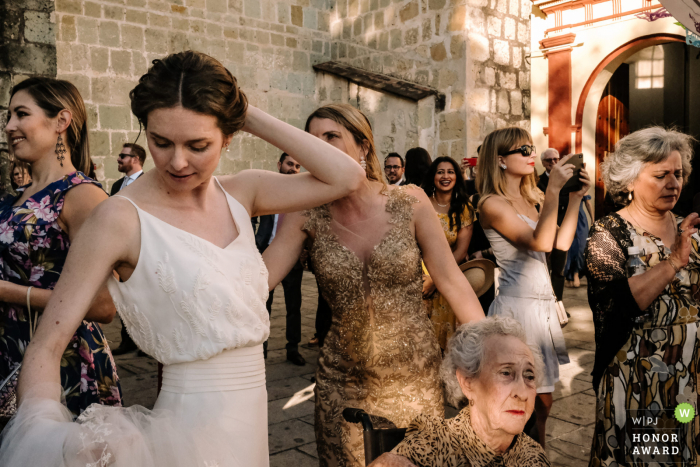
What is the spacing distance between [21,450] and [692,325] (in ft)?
8.56

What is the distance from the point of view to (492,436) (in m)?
1.89

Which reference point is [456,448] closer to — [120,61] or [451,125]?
[451,125]

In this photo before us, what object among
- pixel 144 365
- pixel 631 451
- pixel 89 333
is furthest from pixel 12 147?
pixel 144 365

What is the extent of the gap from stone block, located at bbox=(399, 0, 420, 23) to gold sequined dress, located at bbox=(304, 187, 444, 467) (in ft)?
28.6

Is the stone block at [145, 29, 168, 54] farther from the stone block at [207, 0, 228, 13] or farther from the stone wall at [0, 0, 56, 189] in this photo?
the stone wall at [0, 0, 56, 189]

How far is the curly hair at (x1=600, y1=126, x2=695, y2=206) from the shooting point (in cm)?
267

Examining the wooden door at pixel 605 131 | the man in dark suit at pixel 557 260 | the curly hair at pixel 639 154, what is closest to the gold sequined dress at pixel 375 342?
the curly hair at pixel 639 154

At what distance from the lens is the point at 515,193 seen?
3529 millimetres

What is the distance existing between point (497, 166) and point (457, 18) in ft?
22.2

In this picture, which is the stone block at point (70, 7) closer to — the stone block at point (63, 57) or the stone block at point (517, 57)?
the stone block at point (63, 57)

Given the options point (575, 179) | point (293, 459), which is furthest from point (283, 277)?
point (575, 179)

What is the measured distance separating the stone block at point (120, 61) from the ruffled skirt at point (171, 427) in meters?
8.60

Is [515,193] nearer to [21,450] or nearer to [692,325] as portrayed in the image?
[692,325]

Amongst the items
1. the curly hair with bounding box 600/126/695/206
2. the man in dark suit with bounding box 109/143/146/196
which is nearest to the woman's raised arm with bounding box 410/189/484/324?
the curly hair with bounding box 600/126/695/206
